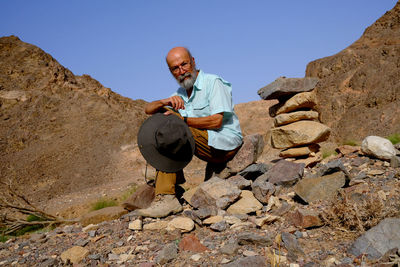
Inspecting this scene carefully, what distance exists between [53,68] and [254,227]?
984 cm

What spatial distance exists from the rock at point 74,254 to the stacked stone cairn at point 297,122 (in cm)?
374

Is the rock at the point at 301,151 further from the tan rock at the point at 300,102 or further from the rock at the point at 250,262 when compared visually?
the rock at the point at 250,262

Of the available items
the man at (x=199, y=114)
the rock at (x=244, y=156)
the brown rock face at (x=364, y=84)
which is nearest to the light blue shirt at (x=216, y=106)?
the man at (x=199, y=114)

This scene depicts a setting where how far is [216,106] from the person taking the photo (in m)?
3.51

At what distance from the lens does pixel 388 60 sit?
864 centimetres

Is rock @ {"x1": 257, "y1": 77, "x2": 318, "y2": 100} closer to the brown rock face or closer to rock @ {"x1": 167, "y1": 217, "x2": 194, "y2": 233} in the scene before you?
rock @ {"x1": 167, "y1": 217, "x2": 194, "y2": 233}

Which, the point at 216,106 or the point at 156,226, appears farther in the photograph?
the point at 216,106

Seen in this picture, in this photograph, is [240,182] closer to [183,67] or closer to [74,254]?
[183,67]

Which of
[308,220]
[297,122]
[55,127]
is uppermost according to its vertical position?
[55,127]

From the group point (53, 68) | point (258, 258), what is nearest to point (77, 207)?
point (258, 258)

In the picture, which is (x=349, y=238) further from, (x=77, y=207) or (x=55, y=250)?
(x=77, y=207)

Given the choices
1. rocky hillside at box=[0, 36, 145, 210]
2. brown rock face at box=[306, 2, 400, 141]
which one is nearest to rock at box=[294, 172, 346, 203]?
brown rock face at box=[306, 2, 400, 141]

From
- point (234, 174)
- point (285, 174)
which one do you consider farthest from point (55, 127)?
point (285, 174)

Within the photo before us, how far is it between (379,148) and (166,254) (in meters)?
3.40
